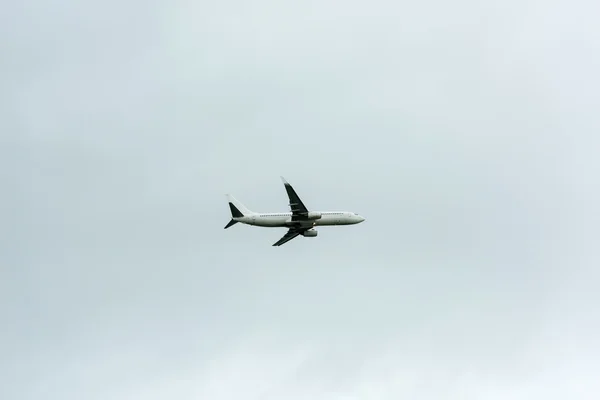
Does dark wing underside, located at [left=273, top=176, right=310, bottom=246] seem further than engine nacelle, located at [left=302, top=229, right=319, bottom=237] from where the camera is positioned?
No

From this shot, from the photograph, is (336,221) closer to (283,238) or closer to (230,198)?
(283,238)

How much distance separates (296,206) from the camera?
129 meters

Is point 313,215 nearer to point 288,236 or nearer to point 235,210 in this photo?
point 288,236

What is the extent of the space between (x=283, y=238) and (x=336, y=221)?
29.8 ft

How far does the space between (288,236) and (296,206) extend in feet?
34.0

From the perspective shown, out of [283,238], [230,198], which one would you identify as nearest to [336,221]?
[283,238]

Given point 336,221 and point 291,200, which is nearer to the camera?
point 291,200

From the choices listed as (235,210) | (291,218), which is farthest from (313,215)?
(235,210)

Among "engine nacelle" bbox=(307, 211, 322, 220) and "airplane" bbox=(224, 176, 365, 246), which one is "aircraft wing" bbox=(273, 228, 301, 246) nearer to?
"airplane" bbox=(224, 176, 365, 246)

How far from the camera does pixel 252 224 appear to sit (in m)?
131

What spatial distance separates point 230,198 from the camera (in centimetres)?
13275

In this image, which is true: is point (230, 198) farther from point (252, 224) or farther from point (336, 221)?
point (336, 221)

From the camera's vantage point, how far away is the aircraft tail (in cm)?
12936

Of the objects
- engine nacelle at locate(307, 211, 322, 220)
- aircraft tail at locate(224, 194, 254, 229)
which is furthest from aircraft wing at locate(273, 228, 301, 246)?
aircraft tail at locate(224, 194, 254, 229)
